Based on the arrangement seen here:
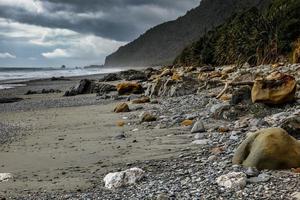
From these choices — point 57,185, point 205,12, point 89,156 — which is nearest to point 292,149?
point 57,185

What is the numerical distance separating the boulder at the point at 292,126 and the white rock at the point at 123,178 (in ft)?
8.26

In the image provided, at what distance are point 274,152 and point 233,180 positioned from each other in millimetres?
703

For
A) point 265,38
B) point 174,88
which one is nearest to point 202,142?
point 174,88

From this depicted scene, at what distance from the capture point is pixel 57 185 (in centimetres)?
684

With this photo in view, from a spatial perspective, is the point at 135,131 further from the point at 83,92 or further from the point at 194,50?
the point at 194,50

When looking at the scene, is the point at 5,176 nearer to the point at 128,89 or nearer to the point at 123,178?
the point at 123,178

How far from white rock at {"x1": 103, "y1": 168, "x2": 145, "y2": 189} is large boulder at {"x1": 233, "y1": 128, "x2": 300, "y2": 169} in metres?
1.44

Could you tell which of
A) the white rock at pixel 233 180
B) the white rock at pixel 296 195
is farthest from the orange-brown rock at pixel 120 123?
the white rock at pixel 296 195

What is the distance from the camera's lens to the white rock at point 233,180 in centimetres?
554

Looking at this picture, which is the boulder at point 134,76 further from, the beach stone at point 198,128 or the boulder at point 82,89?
the beach stone at point 198,128

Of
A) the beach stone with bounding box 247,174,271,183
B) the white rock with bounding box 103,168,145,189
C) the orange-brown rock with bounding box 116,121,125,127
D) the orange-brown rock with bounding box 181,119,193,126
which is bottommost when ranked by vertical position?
the orange-brown rock with bounding box 116,121,125,127

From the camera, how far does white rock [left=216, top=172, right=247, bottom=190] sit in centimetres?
554

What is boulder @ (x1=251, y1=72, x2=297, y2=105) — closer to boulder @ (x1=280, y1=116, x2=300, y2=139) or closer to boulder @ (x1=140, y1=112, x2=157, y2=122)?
boulder @ (x1=140, y1=112, x2=157, y2=122)

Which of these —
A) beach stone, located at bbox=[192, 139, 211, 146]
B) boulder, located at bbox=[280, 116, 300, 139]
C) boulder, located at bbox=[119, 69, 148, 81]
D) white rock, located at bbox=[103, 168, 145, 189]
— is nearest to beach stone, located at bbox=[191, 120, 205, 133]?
beach stone, located at bbox=[192, 139, 211, 146]
